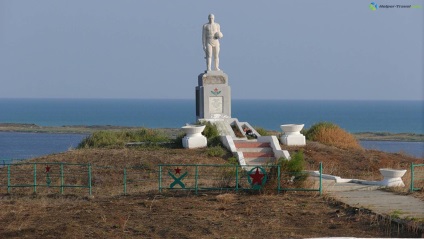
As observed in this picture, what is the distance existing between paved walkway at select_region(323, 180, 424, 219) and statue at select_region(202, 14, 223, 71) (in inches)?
461

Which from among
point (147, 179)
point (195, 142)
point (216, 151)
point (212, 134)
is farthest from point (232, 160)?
point (212, 134)

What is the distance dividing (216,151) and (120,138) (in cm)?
521

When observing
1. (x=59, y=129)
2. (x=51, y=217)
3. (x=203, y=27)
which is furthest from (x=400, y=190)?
(x=59, y=129)

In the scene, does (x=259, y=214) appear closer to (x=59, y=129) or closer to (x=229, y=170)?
(x=229, y=170)

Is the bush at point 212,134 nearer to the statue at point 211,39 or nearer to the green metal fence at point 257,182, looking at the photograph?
the statue at point 211,39

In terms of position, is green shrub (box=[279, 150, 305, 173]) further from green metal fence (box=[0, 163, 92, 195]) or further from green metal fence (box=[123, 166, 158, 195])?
green metal fence (box=[0, 163, 92, 195])

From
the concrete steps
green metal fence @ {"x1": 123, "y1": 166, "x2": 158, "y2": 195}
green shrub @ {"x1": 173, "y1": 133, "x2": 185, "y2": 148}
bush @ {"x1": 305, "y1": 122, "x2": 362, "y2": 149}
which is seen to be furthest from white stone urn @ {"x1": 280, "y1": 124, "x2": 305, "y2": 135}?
green metal fence @ {"x1": 123, "y1": 166, "x2": 158, "y2": 195}

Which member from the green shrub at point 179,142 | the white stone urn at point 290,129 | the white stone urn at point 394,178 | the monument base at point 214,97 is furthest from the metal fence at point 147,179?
the monument base at point 214,97

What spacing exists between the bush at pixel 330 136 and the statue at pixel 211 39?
4583 millimetres

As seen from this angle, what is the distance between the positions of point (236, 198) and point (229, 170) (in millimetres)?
3884

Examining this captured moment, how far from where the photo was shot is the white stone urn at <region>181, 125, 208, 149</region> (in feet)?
91.7

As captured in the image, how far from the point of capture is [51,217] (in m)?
17.8

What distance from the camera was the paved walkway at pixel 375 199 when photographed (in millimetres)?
17484

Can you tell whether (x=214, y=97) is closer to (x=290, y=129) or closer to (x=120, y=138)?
(x=120, y=138)
